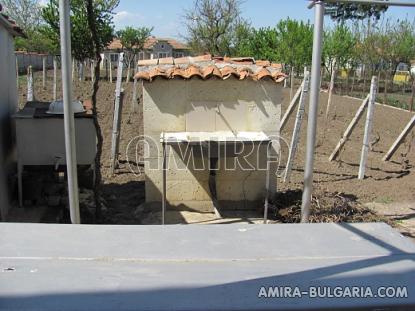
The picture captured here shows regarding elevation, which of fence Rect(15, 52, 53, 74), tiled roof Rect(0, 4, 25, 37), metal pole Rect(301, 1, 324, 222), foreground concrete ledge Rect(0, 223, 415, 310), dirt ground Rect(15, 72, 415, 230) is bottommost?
dirt ground Rect(15, 72, 415, 230)

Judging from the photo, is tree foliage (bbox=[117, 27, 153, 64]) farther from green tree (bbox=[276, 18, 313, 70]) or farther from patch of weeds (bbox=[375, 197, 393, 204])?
patch of weeds (bbox=[375, 197, 393, 204])

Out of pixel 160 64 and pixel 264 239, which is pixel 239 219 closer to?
pixel 160 64

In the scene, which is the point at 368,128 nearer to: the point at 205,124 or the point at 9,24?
the point at 205,124

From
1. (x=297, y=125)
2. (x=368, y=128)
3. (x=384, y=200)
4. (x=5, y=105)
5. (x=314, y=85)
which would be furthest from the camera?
(x=368, y=128)

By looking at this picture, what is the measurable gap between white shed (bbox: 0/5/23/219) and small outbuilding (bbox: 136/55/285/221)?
5.10 ft

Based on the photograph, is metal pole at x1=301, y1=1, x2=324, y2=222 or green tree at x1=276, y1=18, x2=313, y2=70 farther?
green tree at x1=276, y1=18, x2=313, y2=70

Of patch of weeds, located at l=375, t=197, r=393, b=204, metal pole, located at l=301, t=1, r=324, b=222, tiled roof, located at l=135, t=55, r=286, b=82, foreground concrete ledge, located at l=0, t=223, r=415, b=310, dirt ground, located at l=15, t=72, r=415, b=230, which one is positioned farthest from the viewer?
patch of weeds, located at l=375, t=197, r=393, b=204

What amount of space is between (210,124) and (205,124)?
6 centimetres

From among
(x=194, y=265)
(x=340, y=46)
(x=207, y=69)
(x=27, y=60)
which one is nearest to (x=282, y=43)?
(x=340, y=46)

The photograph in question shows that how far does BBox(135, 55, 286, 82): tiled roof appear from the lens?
5410 millimetres

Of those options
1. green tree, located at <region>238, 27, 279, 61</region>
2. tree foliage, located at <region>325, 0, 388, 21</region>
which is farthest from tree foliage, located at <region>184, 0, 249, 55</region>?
tree foliage, located at <region>325, 0, 388, 21</region>

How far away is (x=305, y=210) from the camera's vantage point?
314 cm

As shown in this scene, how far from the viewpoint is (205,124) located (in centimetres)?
562

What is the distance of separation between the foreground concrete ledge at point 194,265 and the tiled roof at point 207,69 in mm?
3557
